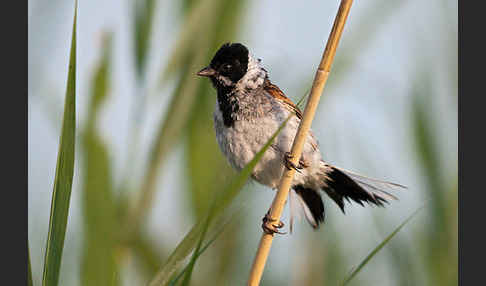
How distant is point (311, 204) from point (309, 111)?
1171mm

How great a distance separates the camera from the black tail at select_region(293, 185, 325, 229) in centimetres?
198

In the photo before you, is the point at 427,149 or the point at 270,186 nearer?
the point at 427,149

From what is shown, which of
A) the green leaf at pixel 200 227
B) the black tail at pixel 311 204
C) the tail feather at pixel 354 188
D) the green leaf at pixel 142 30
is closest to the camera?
the green leaf at pixel 200 227

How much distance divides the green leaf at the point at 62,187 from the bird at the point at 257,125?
0.81 m

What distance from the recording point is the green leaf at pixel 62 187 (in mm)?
796

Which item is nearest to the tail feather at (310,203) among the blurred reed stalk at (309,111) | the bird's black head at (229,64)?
the bird's black head at (229,64)

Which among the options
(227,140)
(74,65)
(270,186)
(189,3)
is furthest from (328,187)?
(74,65)

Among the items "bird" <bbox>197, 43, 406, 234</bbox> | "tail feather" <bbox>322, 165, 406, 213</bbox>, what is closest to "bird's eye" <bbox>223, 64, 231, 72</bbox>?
"bird" <bbox>197, 43, 406, 234</bbox>

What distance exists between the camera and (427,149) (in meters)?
1.22

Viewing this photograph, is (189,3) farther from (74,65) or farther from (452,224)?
(452,224)

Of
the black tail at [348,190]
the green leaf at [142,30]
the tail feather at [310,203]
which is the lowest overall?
the tail feather at [310,203]

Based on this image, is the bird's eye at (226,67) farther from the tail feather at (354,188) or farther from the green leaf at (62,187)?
the green leaf at (62,187)

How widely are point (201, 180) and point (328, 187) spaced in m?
0.89

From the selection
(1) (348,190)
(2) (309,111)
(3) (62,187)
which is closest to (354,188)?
(1) (348,190)
